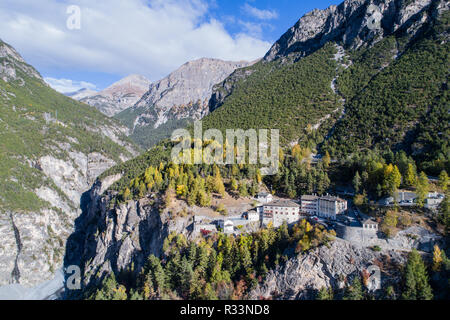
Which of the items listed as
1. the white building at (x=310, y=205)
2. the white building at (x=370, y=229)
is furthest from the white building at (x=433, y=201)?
the white building at (x=310, y=205)

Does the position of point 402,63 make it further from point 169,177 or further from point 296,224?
point 169,177

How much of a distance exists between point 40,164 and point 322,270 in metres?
118

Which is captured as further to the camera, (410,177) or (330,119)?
(330,119)

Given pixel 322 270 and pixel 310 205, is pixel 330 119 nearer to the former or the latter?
pixel 310 205

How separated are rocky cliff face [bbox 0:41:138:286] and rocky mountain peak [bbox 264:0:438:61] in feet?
401

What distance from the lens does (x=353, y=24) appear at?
12775 cm

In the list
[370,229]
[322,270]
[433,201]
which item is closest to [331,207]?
[370,229]

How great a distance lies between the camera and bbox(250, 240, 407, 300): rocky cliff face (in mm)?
39938

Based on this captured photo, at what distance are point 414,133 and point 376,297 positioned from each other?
2015 inches

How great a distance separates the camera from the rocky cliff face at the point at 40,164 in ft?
273

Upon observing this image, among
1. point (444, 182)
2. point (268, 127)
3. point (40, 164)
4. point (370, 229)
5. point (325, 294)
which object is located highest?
point (268, 127)

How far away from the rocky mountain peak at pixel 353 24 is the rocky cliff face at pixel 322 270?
101999mm

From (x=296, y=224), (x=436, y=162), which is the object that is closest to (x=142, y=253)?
(x=296, y=224)
